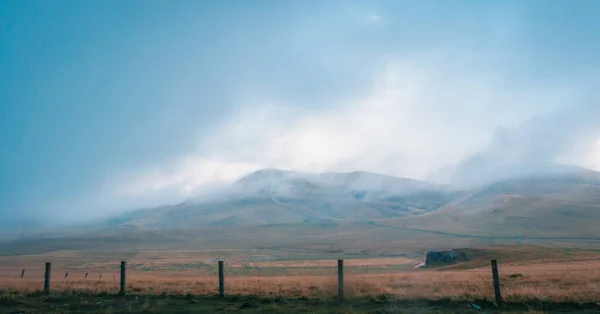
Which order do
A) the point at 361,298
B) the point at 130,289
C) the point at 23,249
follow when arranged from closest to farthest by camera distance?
the point at 361,298, the point at 130,289, the point at 23,249

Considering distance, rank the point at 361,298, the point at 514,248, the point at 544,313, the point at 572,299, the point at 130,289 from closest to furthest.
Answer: the point at 544,313
the point at 572,299
the point at 361,298
the point at 130,289
the point at 514,248

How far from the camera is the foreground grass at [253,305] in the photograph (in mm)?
15125

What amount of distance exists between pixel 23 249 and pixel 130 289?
19095 cm

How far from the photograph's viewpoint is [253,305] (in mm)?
16625

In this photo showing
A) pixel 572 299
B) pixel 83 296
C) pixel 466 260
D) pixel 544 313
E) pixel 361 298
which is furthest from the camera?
pixel 466 260

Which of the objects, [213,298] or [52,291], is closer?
[213,298]

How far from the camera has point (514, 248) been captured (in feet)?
245

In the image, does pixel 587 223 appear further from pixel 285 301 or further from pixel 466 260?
pixel 285 301

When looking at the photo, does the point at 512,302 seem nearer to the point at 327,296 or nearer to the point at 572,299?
the point at 572,299

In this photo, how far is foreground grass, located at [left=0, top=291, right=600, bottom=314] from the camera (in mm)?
15125

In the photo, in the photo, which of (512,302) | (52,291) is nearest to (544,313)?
(512,302)

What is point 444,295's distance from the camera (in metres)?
17.5

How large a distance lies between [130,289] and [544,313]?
17.9 m

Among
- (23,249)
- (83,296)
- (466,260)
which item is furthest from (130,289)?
(23,249)
